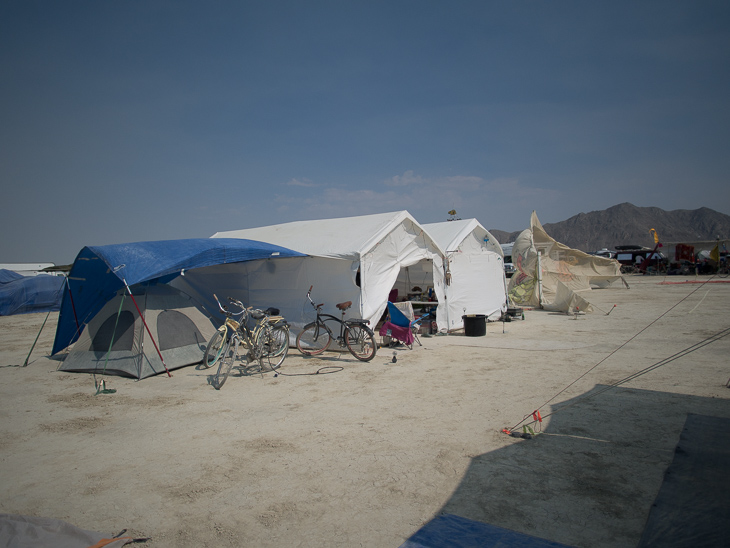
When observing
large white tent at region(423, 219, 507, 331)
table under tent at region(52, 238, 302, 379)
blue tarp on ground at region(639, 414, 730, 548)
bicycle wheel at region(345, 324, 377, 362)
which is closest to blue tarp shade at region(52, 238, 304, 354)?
table under tent at region(52, 238, 302, 379)

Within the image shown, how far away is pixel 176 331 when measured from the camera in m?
7.52

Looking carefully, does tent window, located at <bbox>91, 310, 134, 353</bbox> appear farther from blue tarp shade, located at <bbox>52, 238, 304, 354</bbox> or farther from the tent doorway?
the tent doorway

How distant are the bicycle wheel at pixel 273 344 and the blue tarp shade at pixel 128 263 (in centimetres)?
151

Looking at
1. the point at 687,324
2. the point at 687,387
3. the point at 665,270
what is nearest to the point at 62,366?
the point at 687,387

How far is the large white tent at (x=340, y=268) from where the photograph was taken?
8.55m

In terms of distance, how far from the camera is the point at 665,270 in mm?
31250

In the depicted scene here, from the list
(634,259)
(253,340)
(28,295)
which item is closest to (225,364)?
(253,340)

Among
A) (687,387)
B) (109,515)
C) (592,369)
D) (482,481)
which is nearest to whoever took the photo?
(109,515)

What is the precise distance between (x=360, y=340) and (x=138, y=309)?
3.66 meters

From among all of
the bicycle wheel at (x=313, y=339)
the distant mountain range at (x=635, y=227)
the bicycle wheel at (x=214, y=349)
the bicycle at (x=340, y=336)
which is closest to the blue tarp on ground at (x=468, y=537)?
the bicycle at (x=340, y=336)

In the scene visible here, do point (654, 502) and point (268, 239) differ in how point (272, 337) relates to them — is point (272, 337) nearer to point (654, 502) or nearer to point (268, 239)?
point (268, 239)

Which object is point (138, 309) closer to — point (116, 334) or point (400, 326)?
point (116, 334)

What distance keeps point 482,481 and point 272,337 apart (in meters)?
4.83

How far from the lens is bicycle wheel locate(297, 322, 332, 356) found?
826cm
